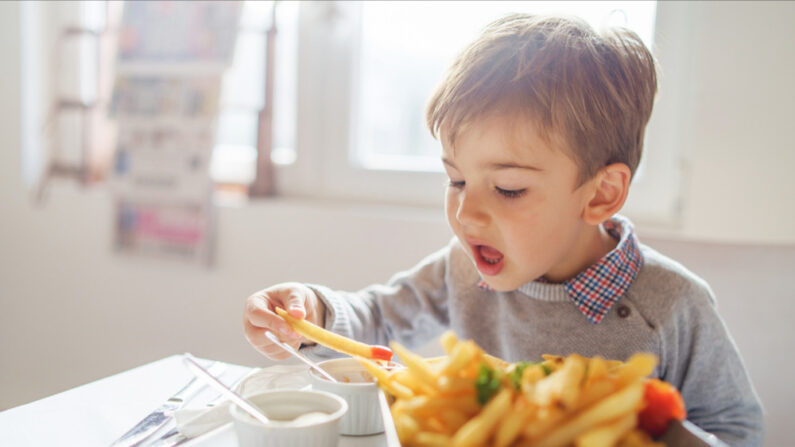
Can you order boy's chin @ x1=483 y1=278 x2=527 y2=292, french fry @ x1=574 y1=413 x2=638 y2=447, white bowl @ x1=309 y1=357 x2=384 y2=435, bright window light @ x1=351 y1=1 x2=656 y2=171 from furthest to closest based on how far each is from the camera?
bright window light @ x1=351 y1=1 x2=656 y2=171
boy's chin @ x1=483 y1=278 x2=527 y2=292
white bowl @ x1=309 y1=357 x2=384 y2=435
french fry @ x1=574 y1=413 x2=638 y2=447

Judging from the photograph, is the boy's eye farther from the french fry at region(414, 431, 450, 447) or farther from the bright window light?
the bright window light

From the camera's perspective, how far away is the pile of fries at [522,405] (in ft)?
1.34

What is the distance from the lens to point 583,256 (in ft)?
3.27

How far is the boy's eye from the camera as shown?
82 centimetres

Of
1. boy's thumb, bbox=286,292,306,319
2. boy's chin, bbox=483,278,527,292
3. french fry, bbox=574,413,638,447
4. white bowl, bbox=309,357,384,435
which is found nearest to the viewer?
french fry, bbox=574,413,638,447

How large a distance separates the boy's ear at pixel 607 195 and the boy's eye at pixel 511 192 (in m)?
0.13

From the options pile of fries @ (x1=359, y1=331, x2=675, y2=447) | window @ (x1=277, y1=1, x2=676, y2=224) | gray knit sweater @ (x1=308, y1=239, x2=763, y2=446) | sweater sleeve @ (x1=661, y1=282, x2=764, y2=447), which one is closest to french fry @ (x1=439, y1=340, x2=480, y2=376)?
pile of fries @ (x1=359, y1=331, x2=675, y2=447)

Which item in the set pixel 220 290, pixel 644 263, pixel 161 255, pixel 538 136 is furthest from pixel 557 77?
pixel 161 255

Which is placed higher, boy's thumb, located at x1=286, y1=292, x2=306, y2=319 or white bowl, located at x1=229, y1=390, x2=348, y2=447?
boy's thumb, located at x1=286, y1=292, x2=306, y2=319

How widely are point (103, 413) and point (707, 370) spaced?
32.7 inches

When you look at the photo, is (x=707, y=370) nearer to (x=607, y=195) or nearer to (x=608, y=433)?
(x=607, y=195)

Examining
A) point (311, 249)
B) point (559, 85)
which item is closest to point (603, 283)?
point (559, 85)

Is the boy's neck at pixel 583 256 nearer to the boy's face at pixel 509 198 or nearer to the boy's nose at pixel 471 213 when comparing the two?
the boy's face at pixel 509 198

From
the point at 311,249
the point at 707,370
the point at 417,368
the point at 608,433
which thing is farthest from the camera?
the point at 311,249
